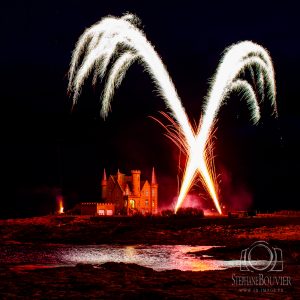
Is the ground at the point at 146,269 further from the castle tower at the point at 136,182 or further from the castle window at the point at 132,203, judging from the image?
the castle tower at the point at 136,182

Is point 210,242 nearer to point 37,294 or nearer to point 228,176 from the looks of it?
point 37,294

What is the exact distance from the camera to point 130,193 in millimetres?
73688

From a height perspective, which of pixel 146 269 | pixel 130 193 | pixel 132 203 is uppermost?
pixel 130 193

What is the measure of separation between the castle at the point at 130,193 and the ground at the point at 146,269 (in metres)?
19.7

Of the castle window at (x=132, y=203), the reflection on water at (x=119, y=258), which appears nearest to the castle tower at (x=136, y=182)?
the castle window at (x=132, y=203)

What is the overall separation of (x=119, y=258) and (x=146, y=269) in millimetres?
7246

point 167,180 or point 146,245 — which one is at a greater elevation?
point 167,180

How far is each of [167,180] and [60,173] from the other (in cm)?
2007

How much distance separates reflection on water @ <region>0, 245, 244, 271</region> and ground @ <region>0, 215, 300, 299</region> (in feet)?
5.34

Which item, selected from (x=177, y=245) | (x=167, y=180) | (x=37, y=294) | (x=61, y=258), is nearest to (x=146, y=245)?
(x=177, y=245)

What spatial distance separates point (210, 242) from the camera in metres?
37.6

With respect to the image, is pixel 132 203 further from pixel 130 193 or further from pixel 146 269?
pixel 146 269

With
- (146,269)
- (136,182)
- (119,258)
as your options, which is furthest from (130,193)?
(146,269)

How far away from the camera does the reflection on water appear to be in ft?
77.7
